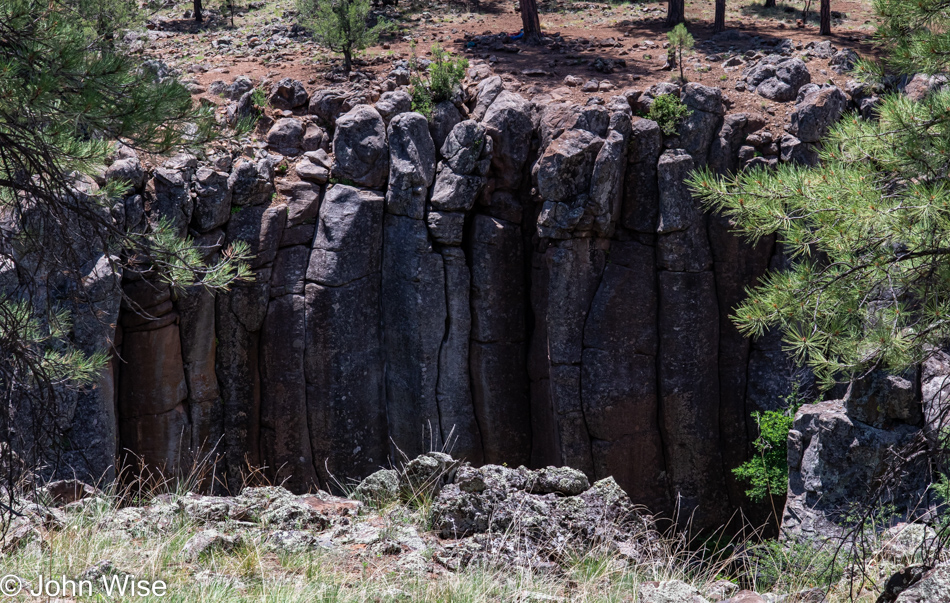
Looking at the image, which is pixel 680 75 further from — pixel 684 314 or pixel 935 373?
pixel 935 373

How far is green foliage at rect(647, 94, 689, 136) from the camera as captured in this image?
14617mm

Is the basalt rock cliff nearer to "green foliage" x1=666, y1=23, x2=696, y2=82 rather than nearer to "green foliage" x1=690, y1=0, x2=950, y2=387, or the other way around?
"green foliage" x1=666, y1=23, x2=696, y2=82

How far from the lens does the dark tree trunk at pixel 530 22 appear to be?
19.8m

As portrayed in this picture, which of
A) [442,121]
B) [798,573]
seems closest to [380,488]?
[798,573]

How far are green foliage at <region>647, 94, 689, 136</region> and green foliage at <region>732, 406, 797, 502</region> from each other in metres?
5.93

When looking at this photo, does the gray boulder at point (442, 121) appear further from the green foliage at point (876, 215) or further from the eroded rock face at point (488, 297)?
the green foliage at point (876, 215)

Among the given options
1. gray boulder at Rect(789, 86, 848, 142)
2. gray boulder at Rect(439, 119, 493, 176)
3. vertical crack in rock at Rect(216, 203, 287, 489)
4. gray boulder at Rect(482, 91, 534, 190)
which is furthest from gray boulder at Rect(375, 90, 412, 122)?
gray boulder at Rect(789, 86, 848, 142)

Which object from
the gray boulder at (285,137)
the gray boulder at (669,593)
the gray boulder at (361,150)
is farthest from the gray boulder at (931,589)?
the gray boulder at (285,137)

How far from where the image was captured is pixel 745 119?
1480 centimetres

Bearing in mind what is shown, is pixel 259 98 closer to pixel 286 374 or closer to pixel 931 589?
pixel 286 374

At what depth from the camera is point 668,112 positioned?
577 inches

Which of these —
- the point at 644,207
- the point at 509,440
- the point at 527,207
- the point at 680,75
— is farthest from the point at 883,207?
the point at 680,75

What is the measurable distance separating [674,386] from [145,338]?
34.0 ft

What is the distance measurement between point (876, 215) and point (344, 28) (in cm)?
1458
